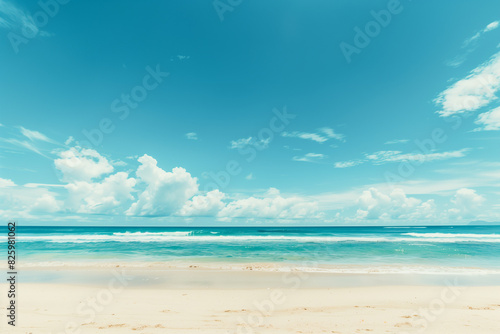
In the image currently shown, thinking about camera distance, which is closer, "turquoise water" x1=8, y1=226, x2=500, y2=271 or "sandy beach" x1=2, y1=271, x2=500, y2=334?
"sandy beach" x1=2, y1=271, x2=500, y2=334

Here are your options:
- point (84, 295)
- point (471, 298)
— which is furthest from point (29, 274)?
point (471, 298)

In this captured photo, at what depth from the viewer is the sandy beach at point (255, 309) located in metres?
6.66

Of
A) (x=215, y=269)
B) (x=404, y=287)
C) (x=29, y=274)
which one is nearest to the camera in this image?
(x=404, y=287)

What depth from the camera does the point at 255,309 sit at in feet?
26.9

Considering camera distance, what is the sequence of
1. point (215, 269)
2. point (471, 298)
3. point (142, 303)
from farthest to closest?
point (215, 269)
point (471, 298)
point (142, 303)

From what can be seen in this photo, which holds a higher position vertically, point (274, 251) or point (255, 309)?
point (274, 251)

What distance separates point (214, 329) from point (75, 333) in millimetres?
3414

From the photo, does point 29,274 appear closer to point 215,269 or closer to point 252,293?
point 215,269

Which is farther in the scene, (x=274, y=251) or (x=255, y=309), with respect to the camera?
(x=274, y=251)

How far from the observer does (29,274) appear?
1420cm

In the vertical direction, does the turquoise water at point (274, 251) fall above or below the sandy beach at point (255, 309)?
above

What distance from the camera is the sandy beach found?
6.66 metres

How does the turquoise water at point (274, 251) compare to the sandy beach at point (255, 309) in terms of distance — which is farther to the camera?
the turquoise water at point (274, 251)

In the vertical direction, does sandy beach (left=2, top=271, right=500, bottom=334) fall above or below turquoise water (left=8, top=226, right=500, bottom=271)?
below
